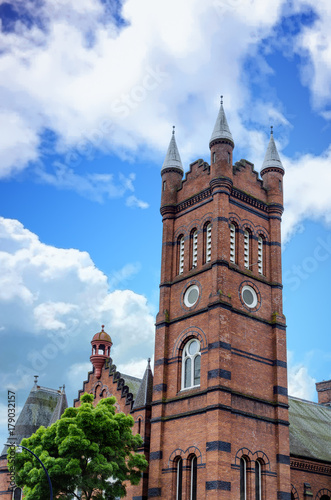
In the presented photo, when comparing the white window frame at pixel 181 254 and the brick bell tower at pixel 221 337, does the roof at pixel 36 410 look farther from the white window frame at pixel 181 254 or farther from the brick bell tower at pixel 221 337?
the white window frame at pixel 181 254

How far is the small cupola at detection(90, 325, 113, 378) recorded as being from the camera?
4578 centimetres

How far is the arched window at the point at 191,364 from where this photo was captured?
36.9 m

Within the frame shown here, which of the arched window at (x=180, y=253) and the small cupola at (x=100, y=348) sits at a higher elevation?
the arched window at (x=180, y=253)

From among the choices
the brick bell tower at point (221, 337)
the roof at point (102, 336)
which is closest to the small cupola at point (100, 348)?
the roof at point (102, 336)

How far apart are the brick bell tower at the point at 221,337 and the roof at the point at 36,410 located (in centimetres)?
1528

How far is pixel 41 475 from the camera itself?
31203 millimetres

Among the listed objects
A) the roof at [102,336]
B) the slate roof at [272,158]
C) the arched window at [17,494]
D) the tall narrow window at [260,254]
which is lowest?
the arched window at [17,494]

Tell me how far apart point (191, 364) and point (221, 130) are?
15865 millimetres

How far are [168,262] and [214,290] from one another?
6.01 meters

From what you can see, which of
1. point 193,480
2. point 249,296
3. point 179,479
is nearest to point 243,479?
point 193,480

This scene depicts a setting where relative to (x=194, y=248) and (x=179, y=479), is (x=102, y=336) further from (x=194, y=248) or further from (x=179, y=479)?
(x=179, y=479)

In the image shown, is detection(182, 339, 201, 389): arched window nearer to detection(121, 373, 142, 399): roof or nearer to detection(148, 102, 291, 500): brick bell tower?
detection(148, 102, 291, 500): brick bell tower

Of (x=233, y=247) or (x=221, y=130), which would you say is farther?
(x=221, y=130)

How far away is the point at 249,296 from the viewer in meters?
39.1
